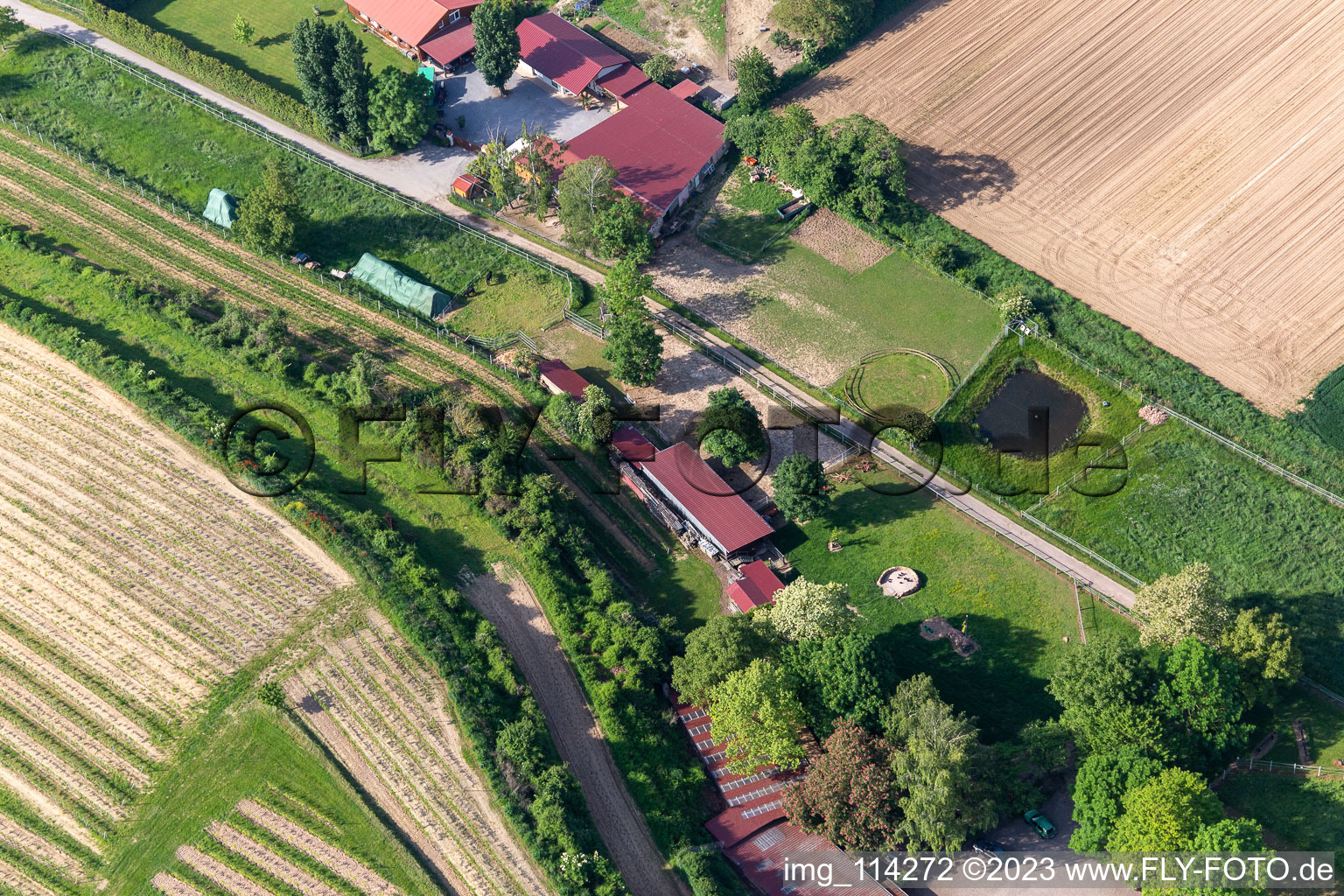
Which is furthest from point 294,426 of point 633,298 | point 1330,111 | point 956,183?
point 1330,111


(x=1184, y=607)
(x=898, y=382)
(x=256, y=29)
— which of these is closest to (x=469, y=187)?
(x=256, y=29)

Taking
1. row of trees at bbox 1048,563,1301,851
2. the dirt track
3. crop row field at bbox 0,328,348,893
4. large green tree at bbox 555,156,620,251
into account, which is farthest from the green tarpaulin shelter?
row of trees at bbox 1048,563,1301,851

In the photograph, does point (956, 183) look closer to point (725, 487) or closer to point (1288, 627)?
point (725, 487)

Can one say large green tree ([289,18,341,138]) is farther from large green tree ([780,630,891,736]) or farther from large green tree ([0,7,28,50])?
large green tree ([780,630,891,736])

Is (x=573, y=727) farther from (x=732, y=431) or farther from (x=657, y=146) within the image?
(x=657, y=146)

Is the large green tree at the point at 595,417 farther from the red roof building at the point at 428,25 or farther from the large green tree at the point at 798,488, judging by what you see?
the red roof building at the point at 428,25

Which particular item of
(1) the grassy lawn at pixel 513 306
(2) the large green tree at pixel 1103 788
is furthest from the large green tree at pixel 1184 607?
(1) the grassy lawn at pixel 513 306

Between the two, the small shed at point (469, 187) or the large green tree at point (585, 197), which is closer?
the large green tree at point (585, 197)

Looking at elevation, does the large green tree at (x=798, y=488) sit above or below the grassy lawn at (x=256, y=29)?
below
